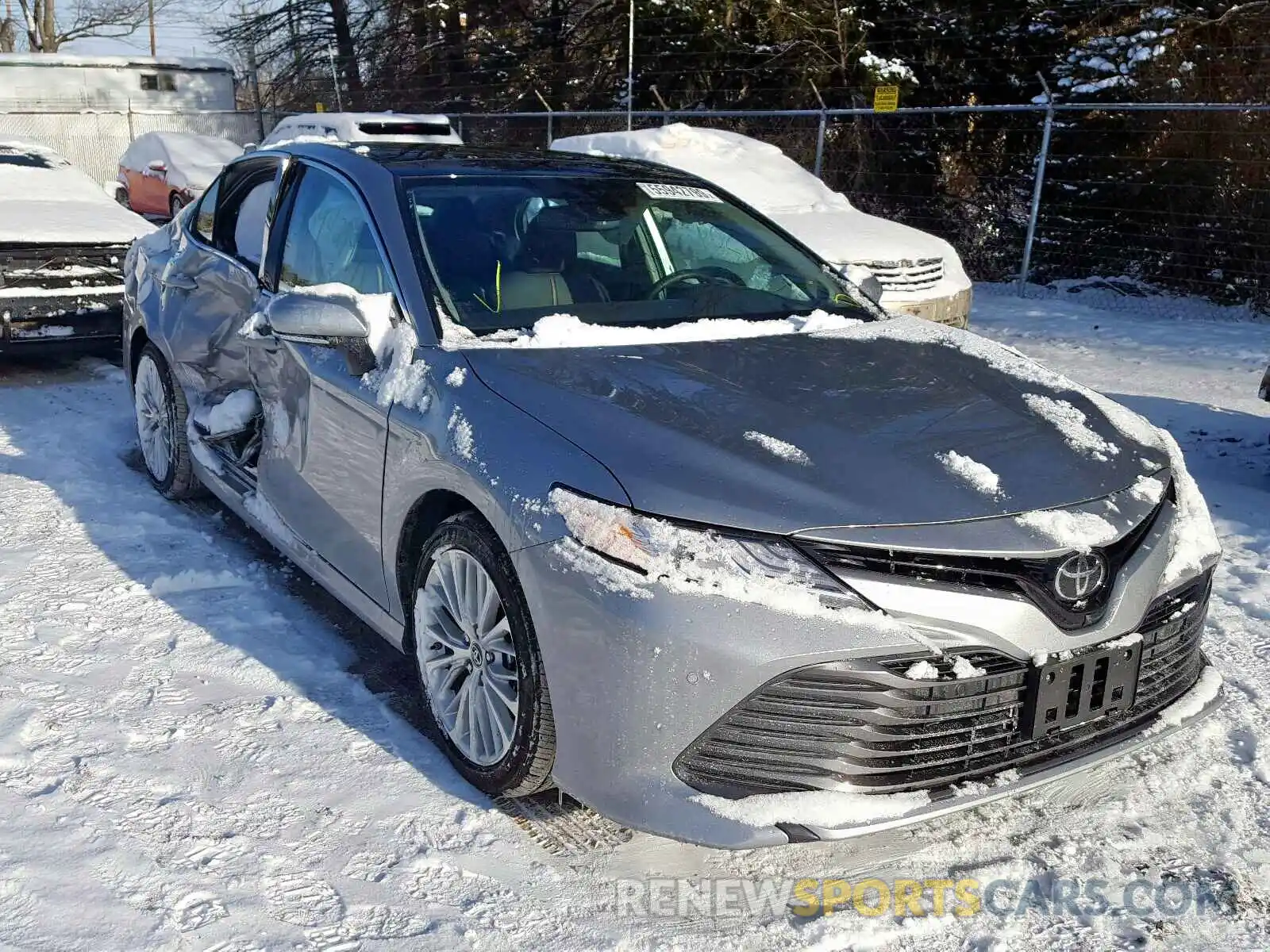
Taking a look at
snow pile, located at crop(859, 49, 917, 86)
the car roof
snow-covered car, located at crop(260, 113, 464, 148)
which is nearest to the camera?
the car roof

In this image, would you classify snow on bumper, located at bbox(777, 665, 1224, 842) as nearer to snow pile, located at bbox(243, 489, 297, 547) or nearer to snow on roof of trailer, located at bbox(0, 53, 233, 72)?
snow pile, located at bbox(243, 489, 297, 547)

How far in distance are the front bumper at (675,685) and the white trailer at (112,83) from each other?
2497 centimetres

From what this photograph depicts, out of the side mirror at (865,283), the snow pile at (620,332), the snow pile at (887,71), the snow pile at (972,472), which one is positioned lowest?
the snow pile at (972,472)

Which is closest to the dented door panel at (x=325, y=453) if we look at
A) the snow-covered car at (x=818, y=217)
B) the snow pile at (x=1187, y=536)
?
the snow pile at (x=1187, y=536)

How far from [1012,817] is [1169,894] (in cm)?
41

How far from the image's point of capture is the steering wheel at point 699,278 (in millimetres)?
3752

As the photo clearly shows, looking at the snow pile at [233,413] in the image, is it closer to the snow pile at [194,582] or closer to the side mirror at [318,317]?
the snow pile at [194,582]

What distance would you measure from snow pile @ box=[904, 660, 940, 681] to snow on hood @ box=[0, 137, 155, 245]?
672 cm

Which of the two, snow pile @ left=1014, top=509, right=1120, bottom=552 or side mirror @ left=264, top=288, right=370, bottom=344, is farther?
side mirror @ left=264, top=288, right=370, bottom=344

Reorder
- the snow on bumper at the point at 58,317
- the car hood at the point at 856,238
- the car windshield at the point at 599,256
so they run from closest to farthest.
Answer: the car windshield at the point at 599,256, the snow on bumper at the point at 58,317, the car hood at the point at 856,238

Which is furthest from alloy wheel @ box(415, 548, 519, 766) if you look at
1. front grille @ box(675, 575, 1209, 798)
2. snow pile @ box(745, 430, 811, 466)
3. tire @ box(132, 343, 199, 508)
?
tire @ box(132, 343, 199, 508)

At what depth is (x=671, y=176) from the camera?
4.41 m

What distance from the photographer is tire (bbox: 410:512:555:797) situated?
2.71 metres

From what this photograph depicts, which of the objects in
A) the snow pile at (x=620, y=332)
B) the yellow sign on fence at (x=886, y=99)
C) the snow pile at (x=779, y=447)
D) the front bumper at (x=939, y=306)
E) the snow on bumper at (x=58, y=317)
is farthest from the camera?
the yellow sign on fence at (x=886, y=99)
